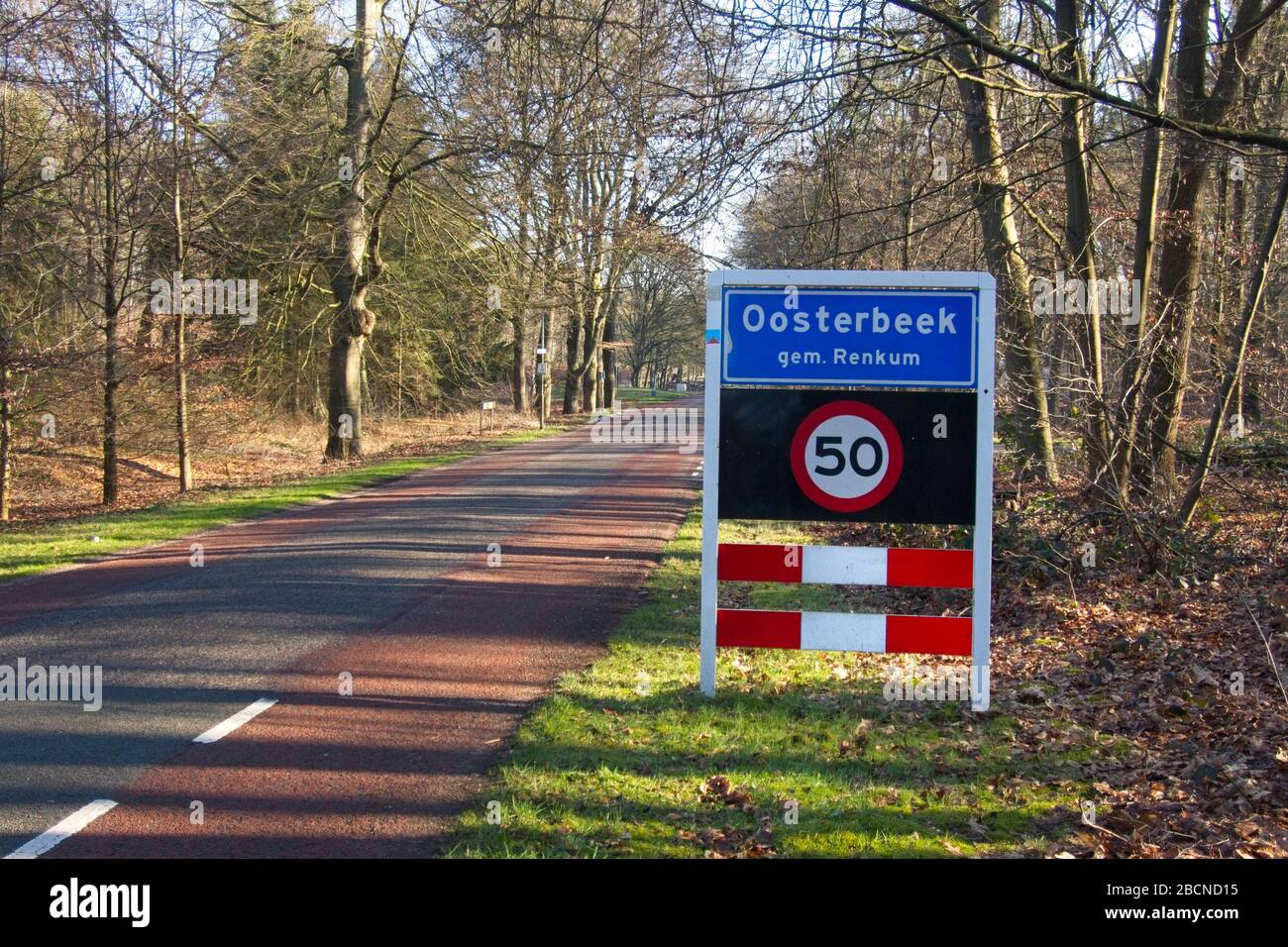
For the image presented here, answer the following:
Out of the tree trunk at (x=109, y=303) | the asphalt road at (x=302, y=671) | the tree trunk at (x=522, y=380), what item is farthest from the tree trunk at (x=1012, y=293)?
the tree trunk at (x=522, y=380)

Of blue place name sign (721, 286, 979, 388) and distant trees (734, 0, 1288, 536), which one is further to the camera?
distant trees (734, 0, 1288, 536)

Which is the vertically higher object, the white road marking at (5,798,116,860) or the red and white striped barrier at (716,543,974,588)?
the red and white striped barrier at (716,543,974,588)

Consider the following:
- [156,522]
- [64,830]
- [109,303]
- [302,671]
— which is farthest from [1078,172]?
[109,303]

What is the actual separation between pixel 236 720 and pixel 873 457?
4137 mm

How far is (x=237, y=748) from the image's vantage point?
6.00 m

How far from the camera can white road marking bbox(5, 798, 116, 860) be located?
456 cm

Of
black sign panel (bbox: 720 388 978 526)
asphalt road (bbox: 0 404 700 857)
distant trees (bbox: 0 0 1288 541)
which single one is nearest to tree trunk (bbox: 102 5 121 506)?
distant trees (bbox: 0 0 1288 541)

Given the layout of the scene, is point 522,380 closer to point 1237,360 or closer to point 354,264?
point 354,264

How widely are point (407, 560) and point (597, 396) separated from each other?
4858cm

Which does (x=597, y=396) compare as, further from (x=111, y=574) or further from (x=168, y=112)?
(x=111, y=574)

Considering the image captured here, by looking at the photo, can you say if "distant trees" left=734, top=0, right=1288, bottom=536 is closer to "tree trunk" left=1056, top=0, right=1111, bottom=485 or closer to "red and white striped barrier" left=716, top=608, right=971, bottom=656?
"tree trunk" left=1056, top=0, right=1111, bottom=485

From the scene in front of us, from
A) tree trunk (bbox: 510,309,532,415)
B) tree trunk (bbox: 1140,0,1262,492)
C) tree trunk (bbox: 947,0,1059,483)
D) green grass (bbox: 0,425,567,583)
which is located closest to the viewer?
tree trunk (bbox: 1140,0,1262,492)

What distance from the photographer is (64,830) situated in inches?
190

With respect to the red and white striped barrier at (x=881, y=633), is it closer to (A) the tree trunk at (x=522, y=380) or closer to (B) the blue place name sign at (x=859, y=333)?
(B) the blue place name sign at (x=859, y=333)
